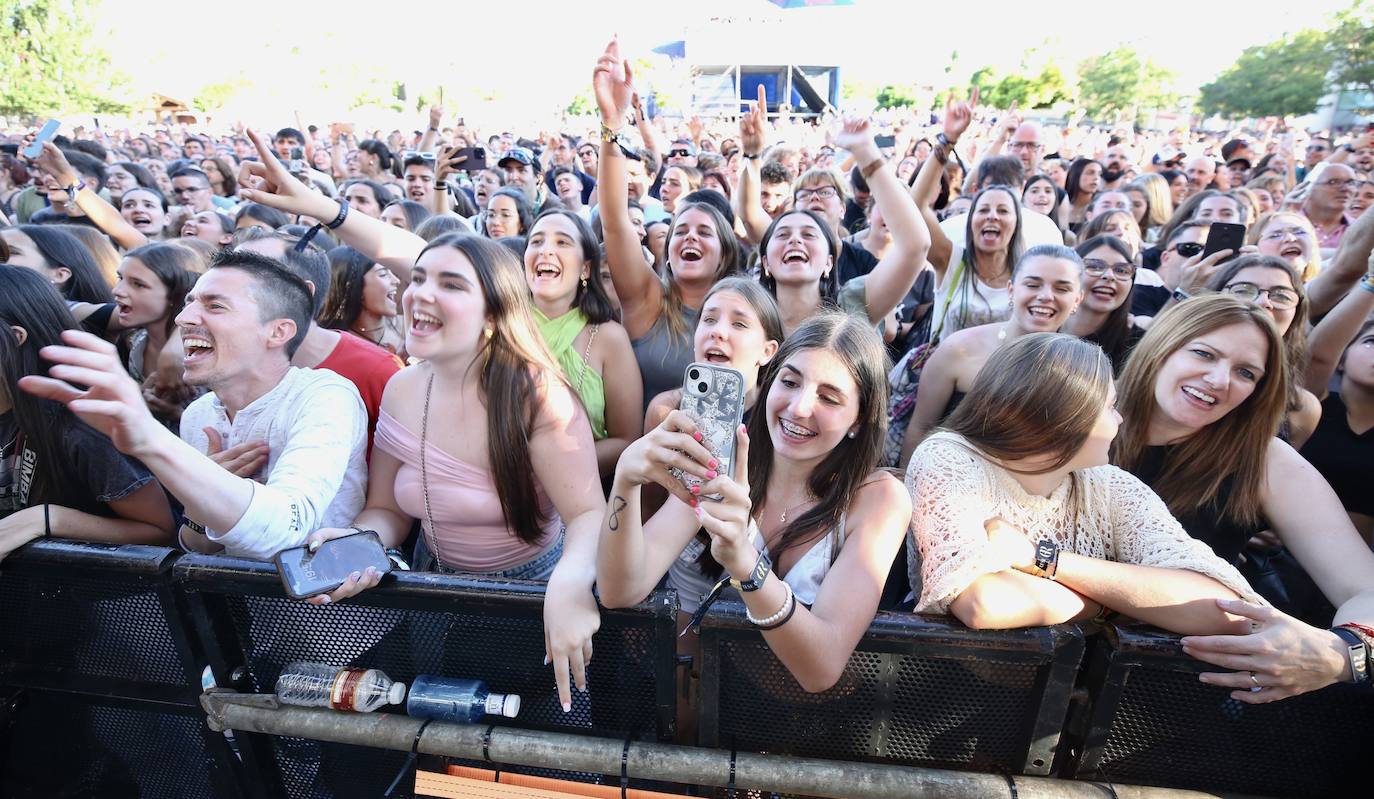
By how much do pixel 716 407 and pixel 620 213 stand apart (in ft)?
6.25

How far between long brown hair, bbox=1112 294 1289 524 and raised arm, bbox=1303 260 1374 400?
1073 mm

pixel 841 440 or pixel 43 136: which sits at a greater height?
pixel 43 136

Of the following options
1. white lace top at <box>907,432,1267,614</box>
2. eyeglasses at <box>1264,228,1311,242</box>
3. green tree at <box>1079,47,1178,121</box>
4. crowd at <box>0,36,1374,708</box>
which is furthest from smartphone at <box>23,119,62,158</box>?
green tree at <box>1079,47,1178,121</box>

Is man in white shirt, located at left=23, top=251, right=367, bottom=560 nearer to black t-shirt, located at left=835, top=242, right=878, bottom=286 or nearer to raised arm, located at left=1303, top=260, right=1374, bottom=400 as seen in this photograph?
black t-shirt, located at left=835, top=242, right=878, bottom=286

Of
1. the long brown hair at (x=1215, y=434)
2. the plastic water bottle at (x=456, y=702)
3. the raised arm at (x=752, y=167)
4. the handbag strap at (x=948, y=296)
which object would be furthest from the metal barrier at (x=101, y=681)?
the raised arm at (x=752, y=167)

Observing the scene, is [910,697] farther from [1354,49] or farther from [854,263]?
[1354,49]

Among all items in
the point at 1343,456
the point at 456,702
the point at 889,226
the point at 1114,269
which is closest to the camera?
the point at 456,702

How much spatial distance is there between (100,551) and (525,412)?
106 cm

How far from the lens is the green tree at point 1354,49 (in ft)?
122

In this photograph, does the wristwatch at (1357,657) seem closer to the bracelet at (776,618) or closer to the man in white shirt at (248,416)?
the bracelet at (776,618)

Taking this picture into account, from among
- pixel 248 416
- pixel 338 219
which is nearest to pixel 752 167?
pixel 338 219

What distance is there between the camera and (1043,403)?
194 cm

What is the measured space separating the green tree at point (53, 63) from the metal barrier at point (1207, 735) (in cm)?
5345

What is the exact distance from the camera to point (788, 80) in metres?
57.0
